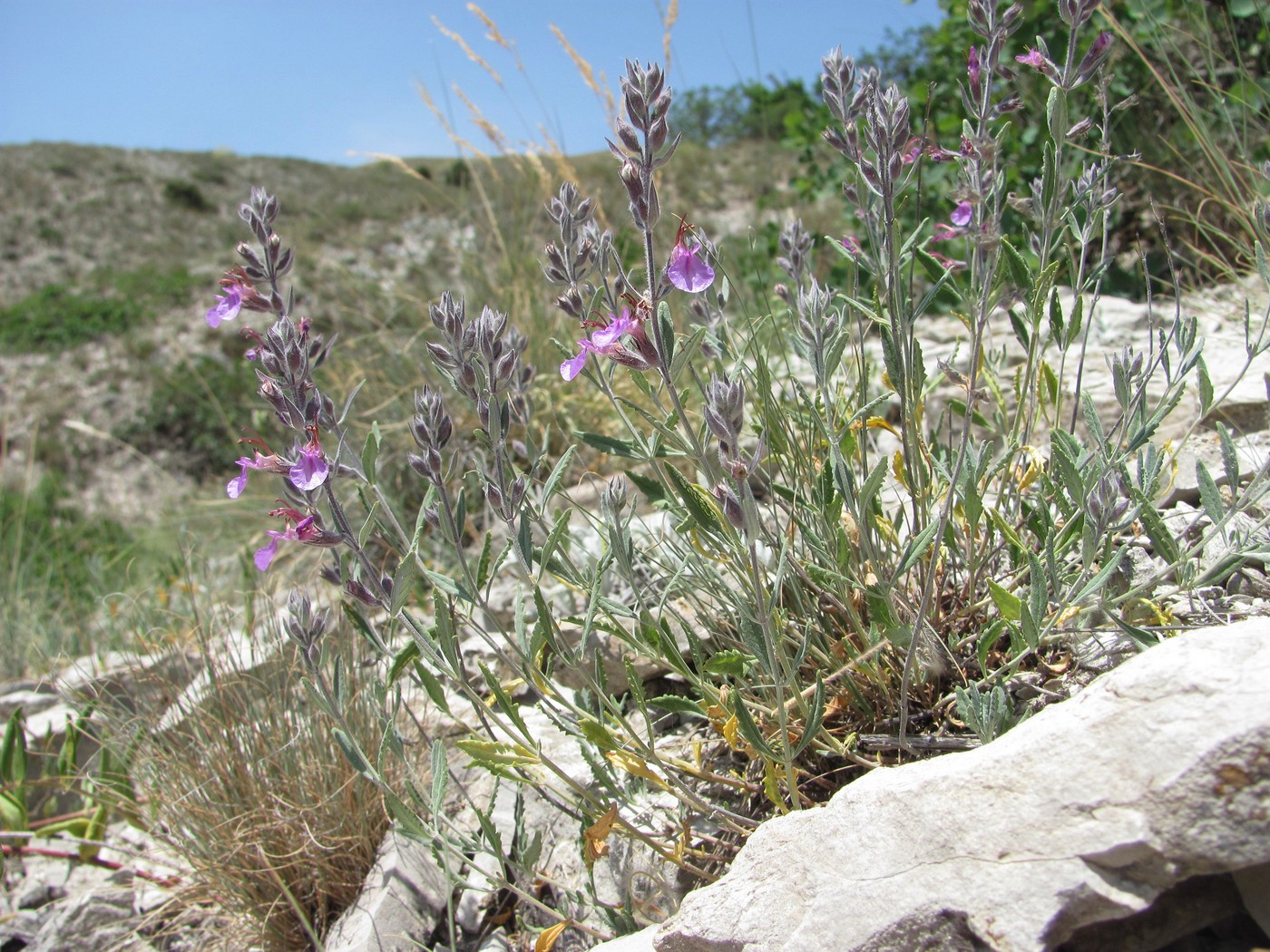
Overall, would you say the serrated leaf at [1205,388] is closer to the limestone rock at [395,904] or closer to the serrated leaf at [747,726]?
the serrated leaf at [747,726]

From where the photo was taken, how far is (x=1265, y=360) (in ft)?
8.01

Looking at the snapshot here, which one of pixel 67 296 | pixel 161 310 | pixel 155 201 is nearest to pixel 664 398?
pixel 161 310

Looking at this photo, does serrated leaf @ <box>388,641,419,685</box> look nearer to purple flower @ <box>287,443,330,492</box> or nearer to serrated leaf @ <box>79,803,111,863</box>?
purple flower @ <box>287,443,330,492</box>

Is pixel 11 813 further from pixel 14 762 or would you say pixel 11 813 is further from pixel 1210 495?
pixel 1210 495

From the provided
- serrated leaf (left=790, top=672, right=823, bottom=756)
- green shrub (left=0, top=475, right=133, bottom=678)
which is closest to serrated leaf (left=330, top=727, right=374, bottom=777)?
serrated leaf (left=790, top=672, right=823, bottom=756)

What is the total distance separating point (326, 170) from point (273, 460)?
2630 centimetres

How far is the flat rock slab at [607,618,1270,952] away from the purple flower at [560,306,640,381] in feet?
2.46

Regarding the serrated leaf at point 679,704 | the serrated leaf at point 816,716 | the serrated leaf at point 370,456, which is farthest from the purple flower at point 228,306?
the serrated leaf at point 816,716

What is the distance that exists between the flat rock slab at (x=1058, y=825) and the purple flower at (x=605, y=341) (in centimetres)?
75

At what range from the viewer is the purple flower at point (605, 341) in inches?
48.9

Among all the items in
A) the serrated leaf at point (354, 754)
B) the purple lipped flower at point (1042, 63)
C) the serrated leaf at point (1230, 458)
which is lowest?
the serrated leaf at point (354, 754)

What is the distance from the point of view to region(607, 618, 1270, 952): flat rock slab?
0.92 metres

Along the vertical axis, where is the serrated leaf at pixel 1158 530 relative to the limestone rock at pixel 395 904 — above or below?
above

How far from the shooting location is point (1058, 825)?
0.99 meters
